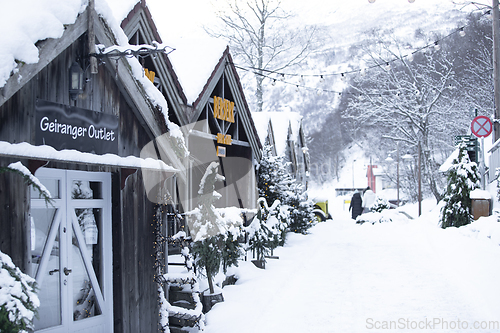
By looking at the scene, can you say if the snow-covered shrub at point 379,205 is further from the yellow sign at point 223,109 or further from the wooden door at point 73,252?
the wooden door at point 73,252

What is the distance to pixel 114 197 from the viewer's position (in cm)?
557

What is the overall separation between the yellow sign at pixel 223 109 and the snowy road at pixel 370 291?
3866mm

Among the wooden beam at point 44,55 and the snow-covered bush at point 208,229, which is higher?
the wooden beam at point 44,55

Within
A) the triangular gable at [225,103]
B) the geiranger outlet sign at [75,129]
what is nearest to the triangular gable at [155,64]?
the triangular gable at [225,103]

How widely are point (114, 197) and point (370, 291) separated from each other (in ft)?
16.0

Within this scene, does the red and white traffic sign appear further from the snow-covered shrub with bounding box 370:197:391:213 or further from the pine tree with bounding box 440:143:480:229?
the snow-covered shrub with bounding box 370:197:391:213

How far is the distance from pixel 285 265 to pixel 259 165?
5.04m

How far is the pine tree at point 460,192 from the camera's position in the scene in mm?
15805

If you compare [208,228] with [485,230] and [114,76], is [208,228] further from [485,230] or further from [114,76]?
[485,230]

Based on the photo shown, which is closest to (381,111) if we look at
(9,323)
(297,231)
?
(297,231)

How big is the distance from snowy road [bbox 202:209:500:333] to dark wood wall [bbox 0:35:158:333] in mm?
1262

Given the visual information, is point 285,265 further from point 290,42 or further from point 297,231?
point 290,42

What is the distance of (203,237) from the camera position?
685 centimetres

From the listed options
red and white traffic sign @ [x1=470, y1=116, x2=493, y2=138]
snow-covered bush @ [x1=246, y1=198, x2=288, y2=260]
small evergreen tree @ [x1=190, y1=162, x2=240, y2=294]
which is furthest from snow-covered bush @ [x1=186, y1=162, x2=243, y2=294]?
red and white traffic sign @ [x1=470, y1=116, x2=493, y2=138]
